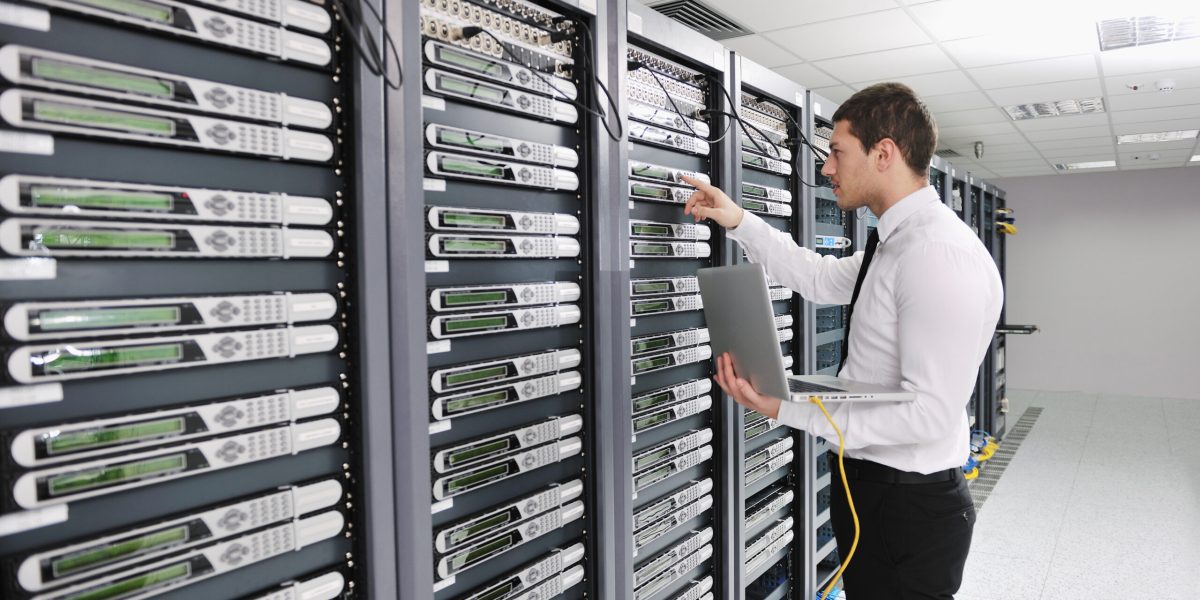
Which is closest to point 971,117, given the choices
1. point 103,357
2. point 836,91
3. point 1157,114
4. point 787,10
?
point 1157,114

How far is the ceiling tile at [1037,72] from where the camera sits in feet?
14.4

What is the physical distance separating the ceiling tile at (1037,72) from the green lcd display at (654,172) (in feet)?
12.1

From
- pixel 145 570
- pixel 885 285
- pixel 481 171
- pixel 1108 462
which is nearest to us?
pixel 145 570

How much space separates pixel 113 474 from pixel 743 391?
3.55 ft

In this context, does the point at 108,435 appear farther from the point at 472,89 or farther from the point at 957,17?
the point at 957,17

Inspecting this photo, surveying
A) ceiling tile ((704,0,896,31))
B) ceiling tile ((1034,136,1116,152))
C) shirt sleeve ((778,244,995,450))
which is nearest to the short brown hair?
shirt sleeve ((778,244,995,450))

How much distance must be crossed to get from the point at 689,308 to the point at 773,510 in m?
0.81

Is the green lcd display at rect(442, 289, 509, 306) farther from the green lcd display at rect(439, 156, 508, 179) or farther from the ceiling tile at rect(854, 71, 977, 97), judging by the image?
the ceiling tile at rect(854, 71, 977, 97)

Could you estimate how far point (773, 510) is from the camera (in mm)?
2270

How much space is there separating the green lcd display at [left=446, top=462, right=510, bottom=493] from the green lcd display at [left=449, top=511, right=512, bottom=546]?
69 mm

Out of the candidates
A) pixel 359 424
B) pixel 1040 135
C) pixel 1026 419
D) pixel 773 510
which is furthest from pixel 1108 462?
pixel 359 424

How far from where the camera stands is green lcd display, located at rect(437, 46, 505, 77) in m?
1.20

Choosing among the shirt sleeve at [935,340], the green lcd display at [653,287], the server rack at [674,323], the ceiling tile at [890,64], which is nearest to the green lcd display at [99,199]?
the server rack at [674,323]

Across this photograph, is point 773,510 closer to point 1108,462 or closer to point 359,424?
point 359,424
